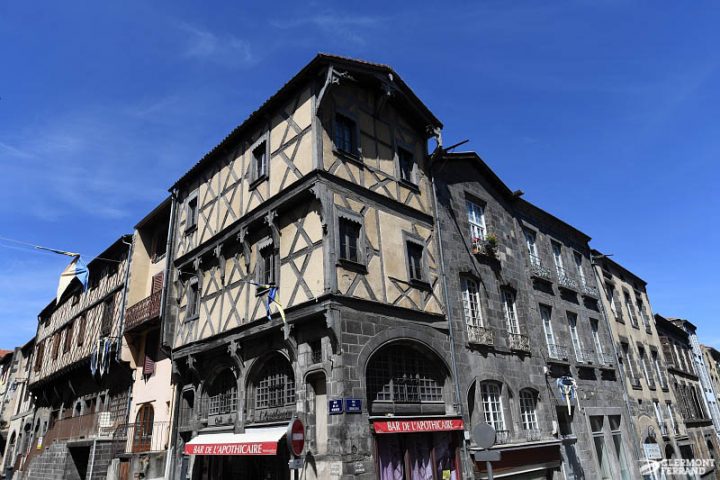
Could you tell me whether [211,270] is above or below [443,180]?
below

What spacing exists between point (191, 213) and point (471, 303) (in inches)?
346

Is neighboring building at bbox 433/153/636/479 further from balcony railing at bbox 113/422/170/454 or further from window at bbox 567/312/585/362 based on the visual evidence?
balcony railing at bbox 113/422/170/454

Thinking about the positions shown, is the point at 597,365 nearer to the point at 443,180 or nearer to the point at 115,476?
the point at 443,180

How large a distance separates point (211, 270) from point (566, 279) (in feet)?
40.7

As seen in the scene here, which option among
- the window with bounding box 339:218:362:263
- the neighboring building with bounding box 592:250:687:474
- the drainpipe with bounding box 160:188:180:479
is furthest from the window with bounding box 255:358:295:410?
the neighboring building with bounding box 592:250:687:474

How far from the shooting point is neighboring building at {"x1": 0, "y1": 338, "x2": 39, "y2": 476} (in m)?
25.2

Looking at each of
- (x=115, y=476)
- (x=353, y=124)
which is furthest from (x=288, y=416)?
(x=115, y=476)

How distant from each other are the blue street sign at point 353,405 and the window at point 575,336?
10.1 meters

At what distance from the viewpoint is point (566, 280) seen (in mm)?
17578

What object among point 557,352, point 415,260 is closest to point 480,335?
point 415,260

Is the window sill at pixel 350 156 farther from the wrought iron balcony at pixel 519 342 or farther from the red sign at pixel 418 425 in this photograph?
the wrought iron balcony at pixel 519 342

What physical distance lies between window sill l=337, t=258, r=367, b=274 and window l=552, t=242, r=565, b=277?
10325mm

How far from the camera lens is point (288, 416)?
9.94 metres

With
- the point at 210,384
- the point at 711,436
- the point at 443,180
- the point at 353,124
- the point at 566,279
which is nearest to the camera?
the point at 353,124
